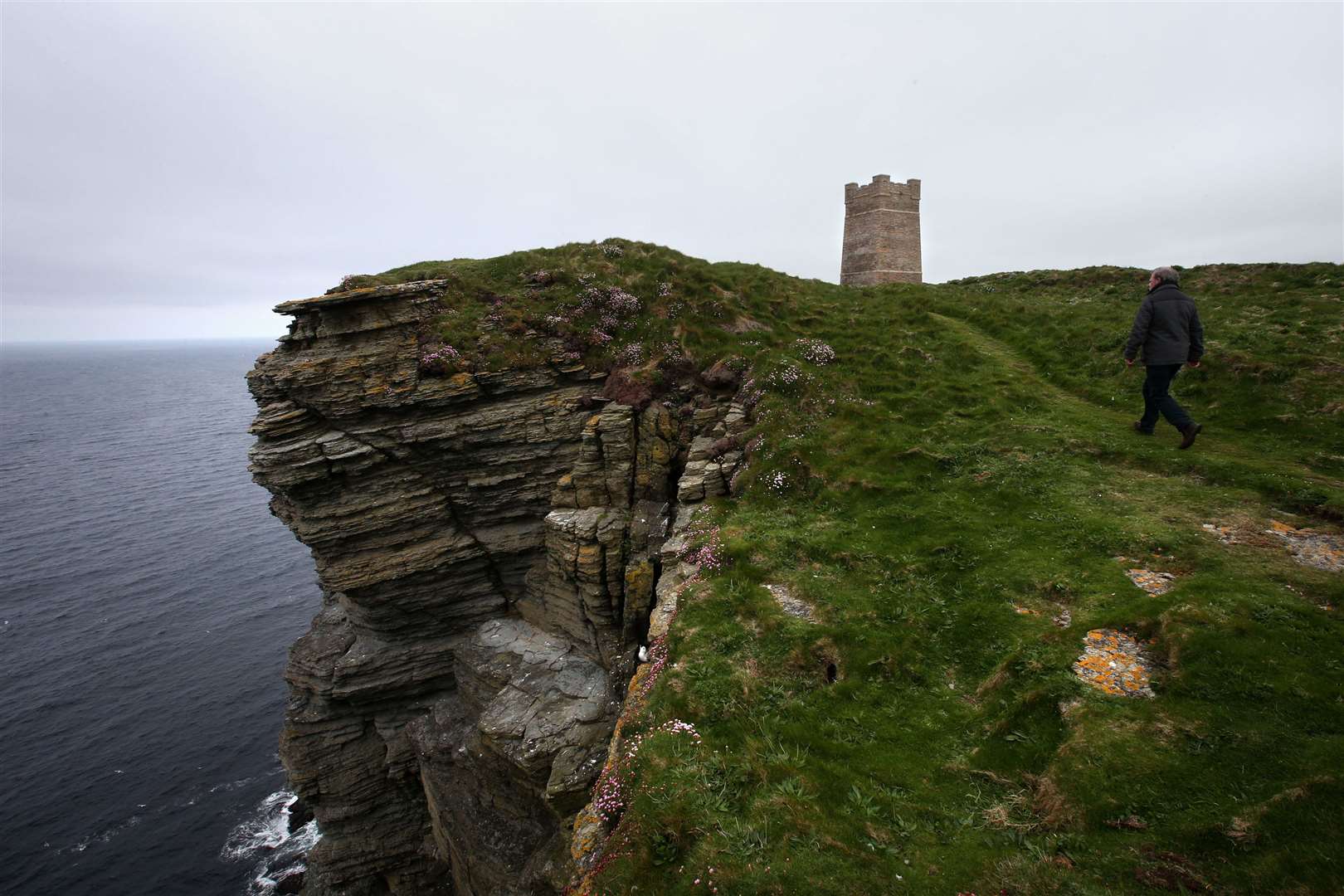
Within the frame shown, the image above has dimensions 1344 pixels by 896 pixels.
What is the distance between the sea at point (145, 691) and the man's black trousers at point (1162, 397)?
5022cm

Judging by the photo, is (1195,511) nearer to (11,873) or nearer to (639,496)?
(639,496)

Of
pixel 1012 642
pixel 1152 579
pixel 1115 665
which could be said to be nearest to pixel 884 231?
pixel 1152 579

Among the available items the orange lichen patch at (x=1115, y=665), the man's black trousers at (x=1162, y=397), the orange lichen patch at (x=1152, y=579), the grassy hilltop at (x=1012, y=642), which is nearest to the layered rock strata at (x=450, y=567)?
the grassy hilltop at (x=1012, y=642)

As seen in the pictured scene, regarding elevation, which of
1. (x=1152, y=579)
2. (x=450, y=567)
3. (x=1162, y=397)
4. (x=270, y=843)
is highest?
(x=1162, y=397)

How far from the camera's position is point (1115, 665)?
9648 mm

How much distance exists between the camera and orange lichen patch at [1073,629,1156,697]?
9203mm

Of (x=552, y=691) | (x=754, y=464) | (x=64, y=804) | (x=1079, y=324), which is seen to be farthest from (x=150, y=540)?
(x=1079, y=324)

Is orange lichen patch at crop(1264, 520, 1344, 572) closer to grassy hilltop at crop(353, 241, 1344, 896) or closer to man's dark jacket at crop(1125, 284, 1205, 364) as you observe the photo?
grassy hilltop at crop(353, 241, 1344, 896)

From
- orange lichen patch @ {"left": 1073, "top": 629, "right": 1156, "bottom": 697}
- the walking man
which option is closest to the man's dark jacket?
the walking man

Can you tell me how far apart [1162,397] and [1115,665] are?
10.6 meters

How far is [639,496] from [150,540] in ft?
267

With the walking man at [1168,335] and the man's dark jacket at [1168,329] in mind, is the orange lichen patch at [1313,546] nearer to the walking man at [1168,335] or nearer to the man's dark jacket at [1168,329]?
the walking man at [1168,335]

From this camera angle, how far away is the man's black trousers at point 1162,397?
15766 mm

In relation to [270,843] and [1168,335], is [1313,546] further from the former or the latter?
[270,843]
